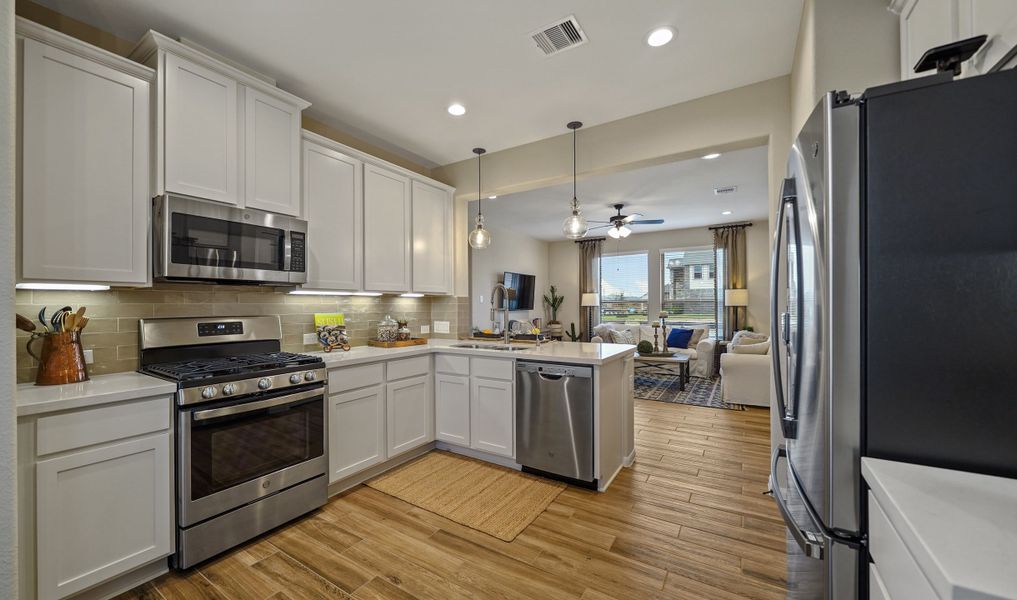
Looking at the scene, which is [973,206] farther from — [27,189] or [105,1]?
[105,1]

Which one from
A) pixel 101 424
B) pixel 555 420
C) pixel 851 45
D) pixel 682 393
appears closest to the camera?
pixel 101 424

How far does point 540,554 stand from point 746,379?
3914 mm

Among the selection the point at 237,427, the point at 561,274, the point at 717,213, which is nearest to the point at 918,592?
the point at 237,427

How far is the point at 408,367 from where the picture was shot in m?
3.20

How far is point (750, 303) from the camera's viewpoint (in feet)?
25.3

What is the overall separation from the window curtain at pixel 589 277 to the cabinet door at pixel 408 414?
6476mm

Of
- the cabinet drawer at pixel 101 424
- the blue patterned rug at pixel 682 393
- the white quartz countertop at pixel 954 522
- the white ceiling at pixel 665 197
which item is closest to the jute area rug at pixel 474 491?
the cabinet drawer at pixel 101 424

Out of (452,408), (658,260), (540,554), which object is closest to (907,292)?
(540,554)

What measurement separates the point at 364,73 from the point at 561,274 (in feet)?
25.0

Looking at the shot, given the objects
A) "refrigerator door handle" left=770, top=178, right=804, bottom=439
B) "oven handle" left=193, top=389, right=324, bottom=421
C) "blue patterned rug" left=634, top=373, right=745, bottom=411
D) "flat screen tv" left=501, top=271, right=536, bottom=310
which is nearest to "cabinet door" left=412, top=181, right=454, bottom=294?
"oven handle" left=193, top=389, right=324, bottom=421

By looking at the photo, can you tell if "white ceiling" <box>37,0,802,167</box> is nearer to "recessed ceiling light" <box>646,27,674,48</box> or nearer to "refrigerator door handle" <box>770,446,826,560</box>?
"recessed ceiling light" <box>646,27,674,48</box>

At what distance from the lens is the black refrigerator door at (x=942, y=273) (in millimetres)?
918

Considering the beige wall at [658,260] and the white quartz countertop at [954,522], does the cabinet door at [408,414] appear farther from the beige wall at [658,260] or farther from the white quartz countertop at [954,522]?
the beige wall at [658,260]

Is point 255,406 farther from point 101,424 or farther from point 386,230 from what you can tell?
point 386,230
